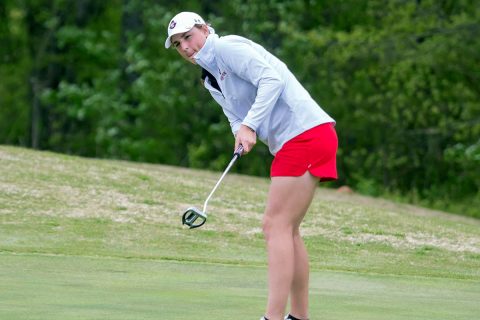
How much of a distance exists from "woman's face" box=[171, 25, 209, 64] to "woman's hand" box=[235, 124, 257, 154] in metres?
0.43

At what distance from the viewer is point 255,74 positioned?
222 inches

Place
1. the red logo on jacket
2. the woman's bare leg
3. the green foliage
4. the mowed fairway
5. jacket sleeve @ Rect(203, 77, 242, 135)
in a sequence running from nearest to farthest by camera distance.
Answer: the woman's bare leg
the red logo on jacket
jacket sleeve @ Rect(203, 77, 242, 135)
the mowed fairway
the green foliage

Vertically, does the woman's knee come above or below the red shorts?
below

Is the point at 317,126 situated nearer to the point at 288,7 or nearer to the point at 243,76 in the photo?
the point at 243,76

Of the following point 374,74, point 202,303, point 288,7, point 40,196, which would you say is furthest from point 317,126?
point 288,7

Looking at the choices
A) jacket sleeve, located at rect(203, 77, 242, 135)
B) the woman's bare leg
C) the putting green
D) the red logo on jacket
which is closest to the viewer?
the woman's bare leg

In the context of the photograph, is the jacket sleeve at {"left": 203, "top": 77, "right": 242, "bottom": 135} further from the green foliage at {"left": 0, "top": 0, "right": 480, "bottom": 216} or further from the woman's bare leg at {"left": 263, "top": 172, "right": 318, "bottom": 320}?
the green foliage at {"left": 0, "top": 0, "right": 480, "bottom": 216}

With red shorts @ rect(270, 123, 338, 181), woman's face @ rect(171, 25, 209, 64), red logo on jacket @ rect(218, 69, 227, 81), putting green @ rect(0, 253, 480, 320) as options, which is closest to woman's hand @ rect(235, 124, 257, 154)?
red shorts @ rect(270, 123, 338, 181)

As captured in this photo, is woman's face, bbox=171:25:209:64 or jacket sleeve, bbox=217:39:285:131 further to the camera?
woman's face, bbox=171:25:209:64

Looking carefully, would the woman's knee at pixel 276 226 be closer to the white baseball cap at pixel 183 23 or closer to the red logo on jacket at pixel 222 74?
the red logo on jacket at pixel 222 74

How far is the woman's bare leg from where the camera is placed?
18.3ft

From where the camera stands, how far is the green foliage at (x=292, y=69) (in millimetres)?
25000

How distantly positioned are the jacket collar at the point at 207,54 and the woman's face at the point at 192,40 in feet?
0.10

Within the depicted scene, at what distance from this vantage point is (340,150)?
2667 cm
